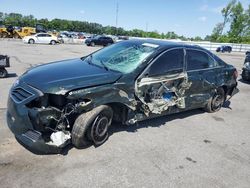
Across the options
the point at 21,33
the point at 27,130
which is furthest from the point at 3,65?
the point at 21,33

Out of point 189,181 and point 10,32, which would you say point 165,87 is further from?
point 10,32

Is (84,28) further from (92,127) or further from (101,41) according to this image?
(92,127)

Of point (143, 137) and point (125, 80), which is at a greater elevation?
point (125, 80)

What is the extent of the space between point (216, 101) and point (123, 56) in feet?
9.78

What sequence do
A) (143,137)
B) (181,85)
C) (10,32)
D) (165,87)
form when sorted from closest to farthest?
1. (143,137)
2. (165,87)
3. (181,85)
4. (10,32)

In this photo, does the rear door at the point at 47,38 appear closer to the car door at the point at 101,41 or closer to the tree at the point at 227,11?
the car door at the point at 101,41

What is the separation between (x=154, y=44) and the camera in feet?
18.2

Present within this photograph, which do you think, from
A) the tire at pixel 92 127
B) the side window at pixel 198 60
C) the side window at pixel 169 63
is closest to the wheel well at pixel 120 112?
the tire at pixel 92 127

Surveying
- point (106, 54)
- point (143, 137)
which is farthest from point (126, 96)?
point (106, 54)

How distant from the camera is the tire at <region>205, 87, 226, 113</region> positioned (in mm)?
6812

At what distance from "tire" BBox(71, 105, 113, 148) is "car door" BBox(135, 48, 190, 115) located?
0.76 m

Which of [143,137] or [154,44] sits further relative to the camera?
[154,44]

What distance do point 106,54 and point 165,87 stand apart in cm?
136

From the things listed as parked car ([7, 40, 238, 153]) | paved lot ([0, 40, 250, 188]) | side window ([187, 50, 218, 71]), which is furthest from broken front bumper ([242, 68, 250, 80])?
paved lot ([0, 40, 250, 188])
